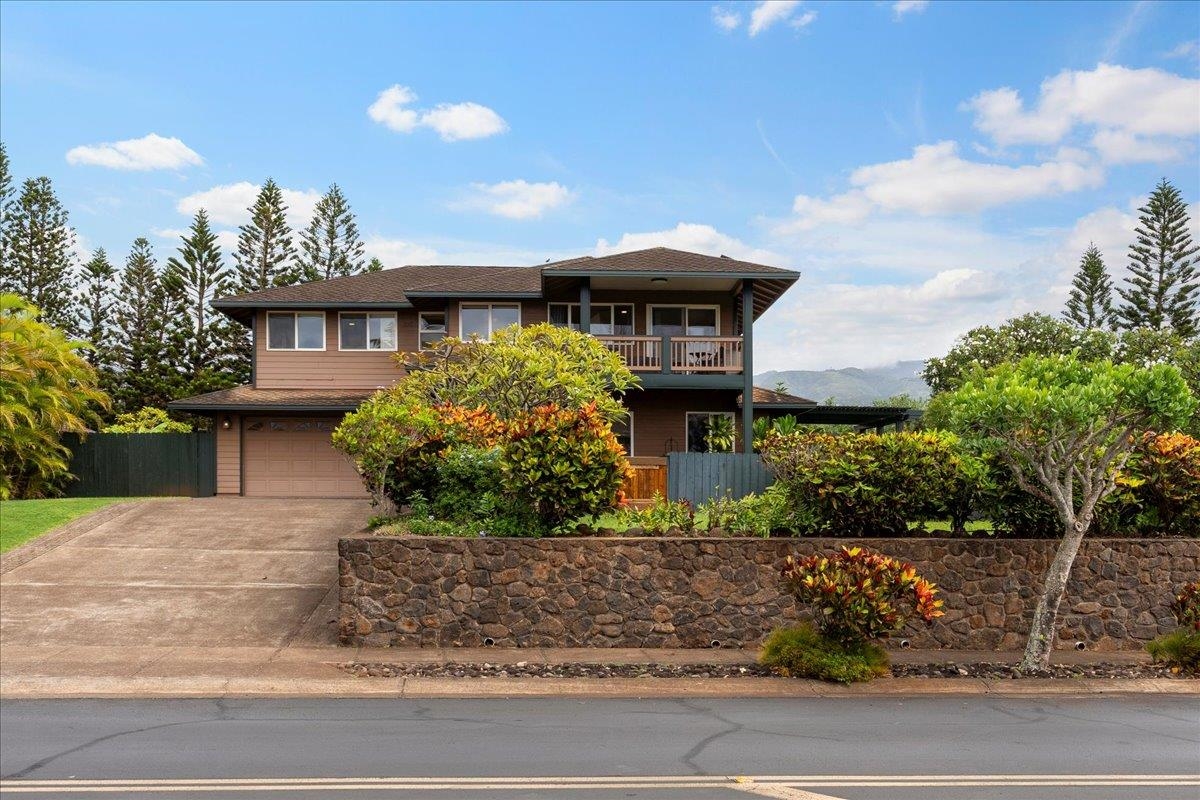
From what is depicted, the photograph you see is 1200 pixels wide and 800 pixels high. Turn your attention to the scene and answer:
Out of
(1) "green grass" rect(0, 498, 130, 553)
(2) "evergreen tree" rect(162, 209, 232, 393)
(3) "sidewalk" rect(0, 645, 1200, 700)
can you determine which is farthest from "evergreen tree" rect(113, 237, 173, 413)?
(3) "sidewalk" rect(0, 645, 1200, 700)

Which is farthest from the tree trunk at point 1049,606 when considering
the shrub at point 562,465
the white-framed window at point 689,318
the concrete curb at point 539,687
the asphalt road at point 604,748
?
the white-framed window at point 689,318

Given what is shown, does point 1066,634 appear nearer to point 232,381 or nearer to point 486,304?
point 486,304

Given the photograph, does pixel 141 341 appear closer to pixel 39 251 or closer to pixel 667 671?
pixel 39 251

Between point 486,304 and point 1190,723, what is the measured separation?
66.6ft

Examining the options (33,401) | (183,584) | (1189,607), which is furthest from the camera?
(33,401)

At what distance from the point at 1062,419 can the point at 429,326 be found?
775 inches

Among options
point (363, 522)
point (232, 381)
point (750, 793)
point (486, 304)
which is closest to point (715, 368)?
point (486, 304)

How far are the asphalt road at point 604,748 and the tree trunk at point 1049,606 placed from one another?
41.5 inches

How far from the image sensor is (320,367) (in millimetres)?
26875

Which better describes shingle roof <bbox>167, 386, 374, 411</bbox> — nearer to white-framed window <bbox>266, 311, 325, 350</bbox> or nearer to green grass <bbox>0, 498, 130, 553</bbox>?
white-framed window <bbox>266, 311, 325, 350</bbox>

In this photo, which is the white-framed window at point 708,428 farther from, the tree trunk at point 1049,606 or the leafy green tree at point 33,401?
the leafy green tree at point 33,401

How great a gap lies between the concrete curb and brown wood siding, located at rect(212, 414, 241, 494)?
15.9m

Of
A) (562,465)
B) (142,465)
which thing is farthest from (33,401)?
(562,465)

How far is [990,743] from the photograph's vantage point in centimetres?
782
